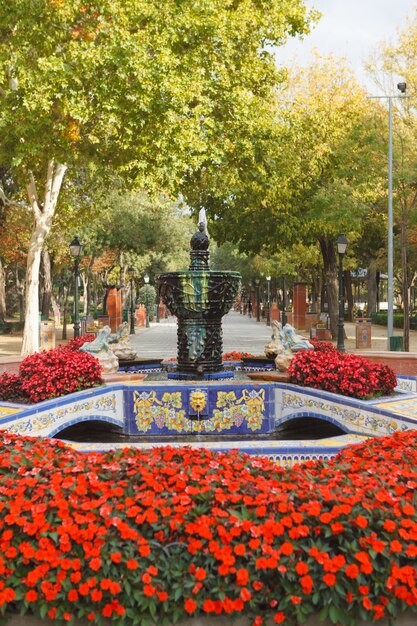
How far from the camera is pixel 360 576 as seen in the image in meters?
3.61

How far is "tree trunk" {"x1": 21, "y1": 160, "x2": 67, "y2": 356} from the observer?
21688 mm

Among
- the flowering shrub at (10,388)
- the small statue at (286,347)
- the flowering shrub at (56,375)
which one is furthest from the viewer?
the small statue at (286,347)

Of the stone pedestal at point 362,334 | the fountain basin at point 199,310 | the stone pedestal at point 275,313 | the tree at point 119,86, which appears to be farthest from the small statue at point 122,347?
the stone pedestal at point 275,313

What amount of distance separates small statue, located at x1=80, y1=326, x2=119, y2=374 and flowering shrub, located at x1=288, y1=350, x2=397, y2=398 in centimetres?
337

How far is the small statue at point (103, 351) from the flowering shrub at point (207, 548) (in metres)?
7.10

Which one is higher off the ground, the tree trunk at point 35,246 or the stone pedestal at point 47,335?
the tree trunk at point 35,246

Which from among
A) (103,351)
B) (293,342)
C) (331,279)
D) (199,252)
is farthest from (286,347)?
(331,279)

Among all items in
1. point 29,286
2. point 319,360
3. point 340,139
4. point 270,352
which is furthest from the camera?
point 340,139

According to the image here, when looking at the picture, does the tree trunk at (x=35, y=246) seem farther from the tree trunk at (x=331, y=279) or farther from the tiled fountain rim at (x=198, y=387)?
the tree trunk at (x=331, y=279)

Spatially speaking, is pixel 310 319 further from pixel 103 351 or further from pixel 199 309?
pixel 199 309

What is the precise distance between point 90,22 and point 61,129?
363 cm

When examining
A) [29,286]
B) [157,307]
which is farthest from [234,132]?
[157,307]

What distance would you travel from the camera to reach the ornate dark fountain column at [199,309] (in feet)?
35.6

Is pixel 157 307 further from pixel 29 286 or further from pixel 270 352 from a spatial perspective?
pixel 270 352
